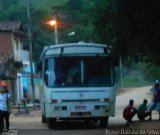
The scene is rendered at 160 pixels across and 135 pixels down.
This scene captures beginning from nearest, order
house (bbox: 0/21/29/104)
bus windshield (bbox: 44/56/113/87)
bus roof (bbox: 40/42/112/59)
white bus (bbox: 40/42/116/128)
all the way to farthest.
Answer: white bus (bbox: 40/42/116/128), bus windshield (bbox: 44/56/113/87), bus roof (bbox: 40/42/112/59), house (bbox: 0/21/29/104)

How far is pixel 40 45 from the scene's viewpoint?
78375 millimetres

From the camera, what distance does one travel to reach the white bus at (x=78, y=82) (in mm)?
21406

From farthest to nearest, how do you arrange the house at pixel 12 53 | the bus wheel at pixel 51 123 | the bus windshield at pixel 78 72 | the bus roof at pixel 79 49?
the house at pixel 12 53 < the bus wheel at pixel 51 123 < the bus roof at pixel 79 49 < the bus windshield at pixel 78 72

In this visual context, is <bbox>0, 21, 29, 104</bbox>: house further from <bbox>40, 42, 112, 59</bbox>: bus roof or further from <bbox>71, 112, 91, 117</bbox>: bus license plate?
<bbox>71, 112, 91, 117</bbox>: bus license plate

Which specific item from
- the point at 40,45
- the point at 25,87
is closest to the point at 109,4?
the point at 25,87

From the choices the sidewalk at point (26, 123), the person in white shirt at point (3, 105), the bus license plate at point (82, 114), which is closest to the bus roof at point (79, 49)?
the bus license plate at point (82, 114)

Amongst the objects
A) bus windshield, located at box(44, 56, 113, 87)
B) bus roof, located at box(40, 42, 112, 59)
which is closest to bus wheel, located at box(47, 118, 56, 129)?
bus windshield, located at box(44, 56, 113, 87)

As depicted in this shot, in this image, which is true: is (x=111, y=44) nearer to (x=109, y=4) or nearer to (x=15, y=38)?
(x=109, y=4)

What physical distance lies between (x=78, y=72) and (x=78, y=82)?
36 cm

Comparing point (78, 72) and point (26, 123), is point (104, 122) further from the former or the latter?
point (26, 123)

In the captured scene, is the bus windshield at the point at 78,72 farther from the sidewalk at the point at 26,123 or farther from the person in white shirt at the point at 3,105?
the sidewalk at the point at 26,123

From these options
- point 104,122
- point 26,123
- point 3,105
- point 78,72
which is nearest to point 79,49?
point 78,72

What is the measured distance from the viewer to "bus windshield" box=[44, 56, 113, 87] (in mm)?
21547

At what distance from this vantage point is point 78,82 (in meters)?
21.6
